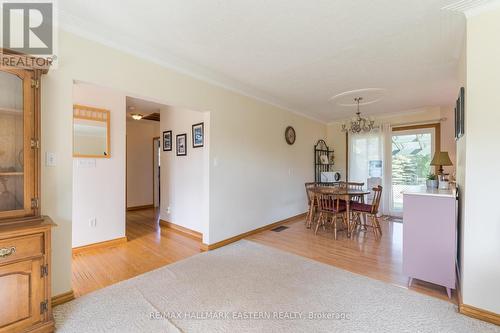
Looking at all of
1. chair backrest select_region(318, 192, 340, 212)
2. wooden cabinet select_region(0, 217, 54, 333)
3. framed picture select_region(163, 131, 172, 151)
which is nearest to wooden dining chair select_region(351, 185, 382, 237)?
chair backrest select_region(318, 192, 340, 212)

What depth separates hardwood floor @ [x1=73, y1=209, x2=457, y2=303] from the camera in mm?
2430

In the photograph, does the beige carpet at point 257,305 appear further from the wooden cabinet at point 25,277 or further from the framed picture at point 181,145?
the framed picture at point 181,145

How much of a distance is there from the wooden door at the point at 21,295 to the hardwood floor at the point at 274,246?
611mm

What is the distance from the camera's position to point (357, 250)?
3.21 metres

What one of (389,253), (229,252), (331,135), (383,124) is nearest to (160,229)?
(229,252)

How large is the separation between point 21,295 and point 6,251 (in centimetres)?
32

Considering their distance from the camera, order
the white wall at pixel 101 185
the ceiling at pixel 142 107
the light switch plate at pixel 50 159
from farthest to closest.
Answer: the ceiling at pixel 142 107, the white wall at pixel 101 185, the light switch plate at pixel 50 159

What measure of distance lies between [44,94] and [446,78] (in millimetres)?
4637

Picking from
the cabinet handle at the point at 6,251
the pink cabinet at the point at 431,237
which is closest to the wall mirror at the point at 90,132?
the cabinet handle at the point at 6,251

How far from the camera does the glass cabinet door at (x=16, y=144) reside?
5.16 ft

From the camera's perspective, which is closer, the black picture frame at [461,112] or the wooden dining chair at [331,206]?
the black picture frame at [461,112]

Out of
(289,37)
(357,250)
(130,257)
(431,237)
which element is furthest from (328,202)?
(130,257)

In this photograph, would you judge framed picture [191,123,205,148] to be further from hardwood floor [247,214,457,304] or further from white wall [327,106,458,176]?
white wall [327,106,458,176]

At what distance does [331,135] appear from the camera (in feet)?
20.7
